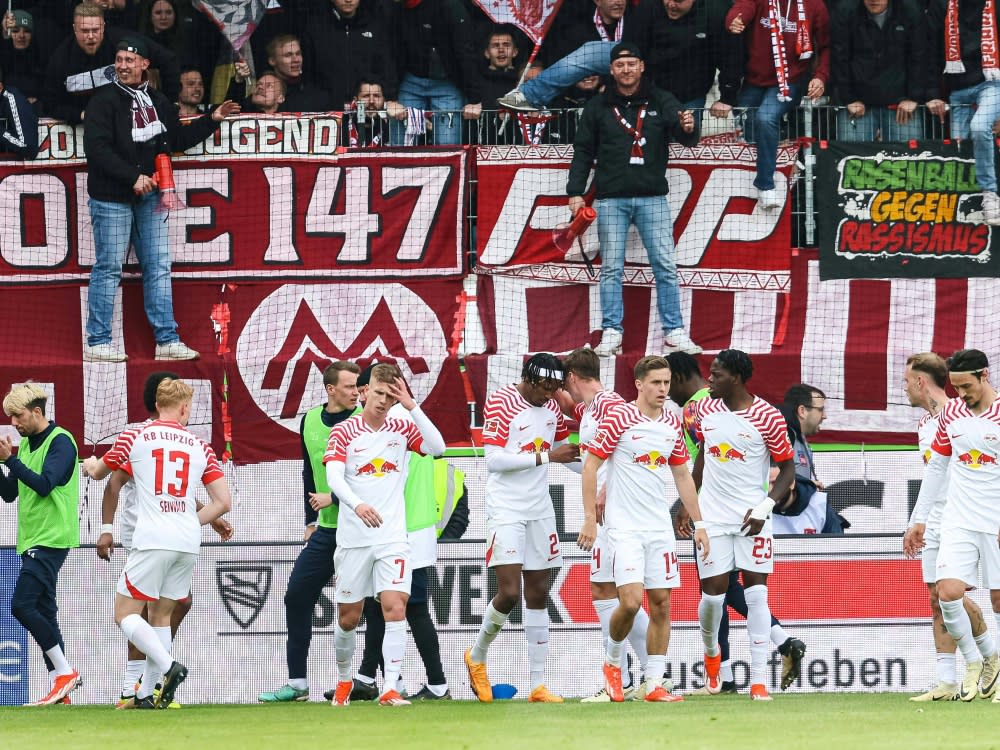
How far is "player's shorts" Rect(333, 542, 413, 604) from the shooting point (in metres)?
10.5

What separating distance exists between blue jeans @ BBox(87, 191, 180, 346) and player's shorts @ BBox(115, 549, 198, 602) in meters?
5.46

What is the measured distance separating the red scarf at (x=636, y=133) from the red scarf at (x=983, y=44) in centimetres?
307

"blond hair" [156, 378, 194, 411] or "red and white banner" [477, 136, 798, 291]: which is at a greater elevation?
"red and white banner" [477, 136, 798, 291]

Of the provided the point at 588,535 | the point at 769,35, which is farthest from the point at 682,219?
the point at 588,535

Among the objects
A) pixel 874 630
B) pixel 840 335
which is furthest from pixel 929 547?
pixel 840 335

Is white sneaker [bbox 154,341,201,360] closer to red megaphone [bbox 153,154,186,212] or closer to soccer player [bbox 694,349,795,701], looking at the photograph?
red megaphone [bbox 153,154,186,212]

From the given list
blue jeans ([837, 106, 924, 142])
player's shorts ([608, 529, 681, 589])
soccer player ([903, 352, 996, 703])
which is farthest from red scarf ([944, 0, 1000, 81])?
player's shorts ([608, 529, 681, 589])

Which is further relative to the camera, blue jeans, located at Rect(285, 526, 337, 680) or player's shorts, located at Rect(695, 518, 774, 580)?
blue jeans, located at Rect(285, 526, 337, 680)

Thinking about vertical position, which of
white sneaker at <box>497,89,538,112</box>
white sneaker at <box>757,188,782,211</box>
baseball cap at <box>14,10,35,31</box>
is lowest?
white sneaker at <box>757,188,782,211</box>

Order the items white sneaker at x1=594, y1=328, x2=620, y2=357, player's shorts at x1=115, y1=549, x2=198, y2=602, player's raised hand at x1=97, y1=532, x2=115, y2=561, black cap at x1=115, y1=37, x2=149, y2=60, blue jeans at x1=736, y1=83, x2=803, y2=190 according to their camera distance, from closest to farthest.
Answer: player's shorts at x1=115, y1=549, x2=198, y2=602 < player's raised hand at x1=97, y1=532, x2=115, y2=561 < black cap at x1=115, y1=37, x2=149, y2=60 < white sneaker at x1=594, y1=328, x2=620, y2=357 < blue jeans at x1=736, y1=83, x2=803, y2=190

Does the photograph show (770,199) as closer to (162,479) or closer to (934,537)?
(934,537)

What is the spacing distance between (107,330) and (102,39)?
2.82 metres

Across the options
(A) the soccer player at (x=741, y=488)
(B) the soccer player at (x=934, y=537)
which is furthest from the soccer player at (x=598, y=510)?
(B) the soccer player at (x=934, y=537)

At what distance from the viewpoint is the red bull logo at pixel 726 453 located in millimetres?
10672
